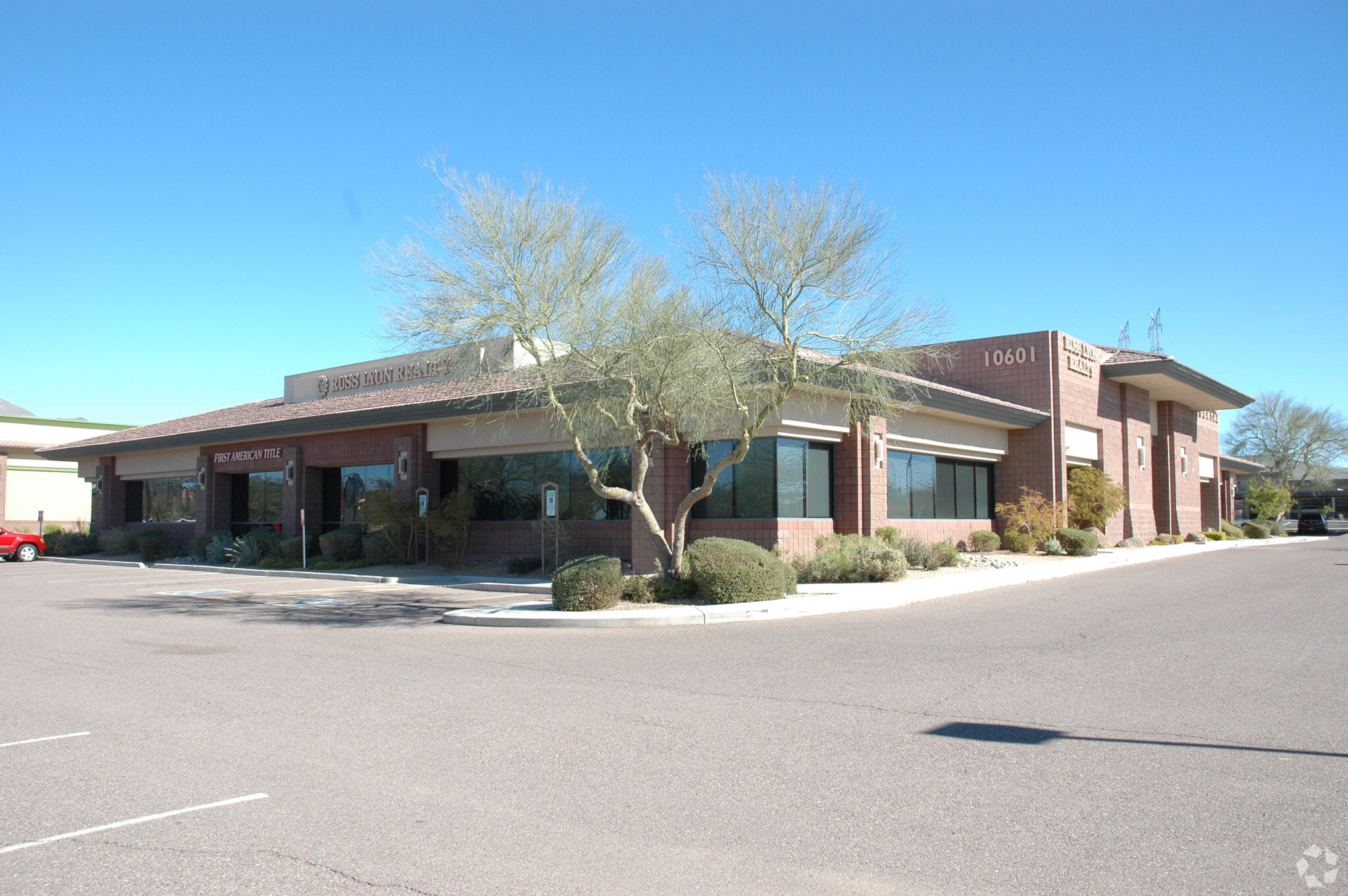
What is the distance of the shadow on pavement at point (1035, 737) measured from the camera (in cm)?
693

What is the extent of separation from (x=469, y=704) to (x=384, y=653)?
148 inches

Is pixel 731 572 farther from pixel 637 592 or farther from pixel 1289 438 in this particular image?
pixel 1289 438

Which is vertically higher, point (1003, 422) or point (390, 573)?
point (1003, 422)

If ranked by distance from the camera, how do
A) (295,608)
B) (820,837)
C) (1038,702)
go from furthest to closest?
(295,608), (1038,702), (820,837)

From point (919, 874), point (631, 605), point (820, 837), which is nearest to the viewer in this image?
point (919, 874)

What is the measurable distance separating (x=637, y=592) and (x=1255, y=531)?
142 ft

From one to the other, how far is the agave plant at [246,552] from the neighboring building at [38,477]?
21.6 meters

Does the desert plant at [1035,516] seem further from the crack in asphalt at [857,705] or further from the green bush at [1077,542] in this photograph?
the crack in asphalt at [857,705]

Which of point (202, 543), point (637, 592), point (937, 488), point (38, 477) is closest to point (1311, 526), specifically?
point (937, 488)

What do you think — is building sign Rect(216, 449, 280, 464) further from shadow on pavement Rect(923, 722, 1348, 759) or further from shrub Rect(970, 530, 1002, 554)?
shadow on pavement Rect(923, 722, 1348, 759)

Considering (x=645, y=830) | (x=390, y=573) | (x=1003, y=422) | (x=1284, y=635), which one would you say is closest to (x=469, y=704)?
(x=645, y=830)

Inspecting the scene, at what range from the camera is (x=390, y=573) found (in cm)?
2478

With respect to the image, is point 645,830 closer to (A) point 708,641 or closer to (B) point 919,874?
(B) point 919,874

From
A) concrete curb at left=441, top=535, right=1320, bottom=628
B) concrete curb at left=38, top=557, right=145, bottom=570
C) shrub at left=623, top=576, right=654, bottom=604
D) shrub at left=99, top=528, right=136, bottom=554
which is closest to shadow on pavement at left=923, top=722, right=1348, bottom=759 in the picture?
concrete curb at left=441, top=535, right=1320, bottom=628
